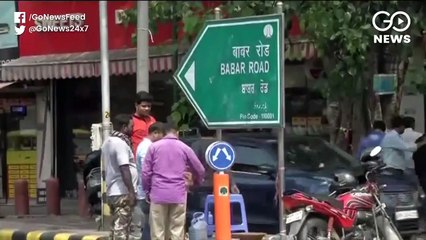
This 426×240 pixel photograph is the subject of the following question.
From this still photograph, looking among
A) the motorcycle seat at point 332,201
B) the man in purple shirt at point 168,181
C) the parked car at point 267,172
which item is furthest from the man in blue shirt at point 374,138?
the man in purple shirt at point 168,181

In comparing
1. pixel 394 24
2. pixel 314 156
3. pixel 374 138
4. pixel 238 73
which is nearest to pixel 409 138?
pixel 374 138

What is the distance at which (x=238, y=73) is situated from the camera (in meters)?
10.3

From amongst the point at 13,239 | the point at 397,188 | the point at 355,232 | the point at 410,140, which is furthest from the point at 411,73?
the point at 13,239

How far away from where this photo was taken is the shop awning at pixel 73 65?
18.2 meters

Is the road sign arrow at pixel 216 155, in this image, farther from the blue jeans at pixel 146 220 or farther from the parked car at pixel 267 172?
the blue jeans at pixel 146 220

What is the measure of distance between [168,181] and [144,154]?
1.03 metres

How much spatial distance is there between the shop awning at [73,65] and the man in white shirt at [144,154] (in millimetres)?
5336

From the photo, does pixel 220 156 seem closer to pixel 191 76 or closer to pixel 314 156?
pixel 191 76

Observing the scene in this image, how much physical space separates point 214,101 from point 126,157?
1.51 meters

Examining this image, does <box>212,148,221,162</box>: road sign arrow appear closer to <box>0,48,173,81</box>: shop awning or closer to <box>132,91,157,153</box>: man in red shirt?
<box>132,91,157,153</box>: man in red shirt

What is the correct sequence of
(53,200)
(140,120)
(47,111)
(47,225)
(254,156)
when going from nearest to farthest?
(140,120), (254,156), (47,225), (53,200), (47,111)

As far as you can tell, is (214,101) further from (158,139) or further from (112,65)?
(112,65)

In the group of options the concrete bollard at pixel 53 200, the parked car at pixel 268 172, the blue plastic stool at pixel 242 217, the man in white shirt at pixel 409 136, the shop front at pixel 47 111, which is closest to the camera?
the blue plastic stool at pixel 242 217

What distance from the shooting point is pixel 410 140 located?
1431cm
